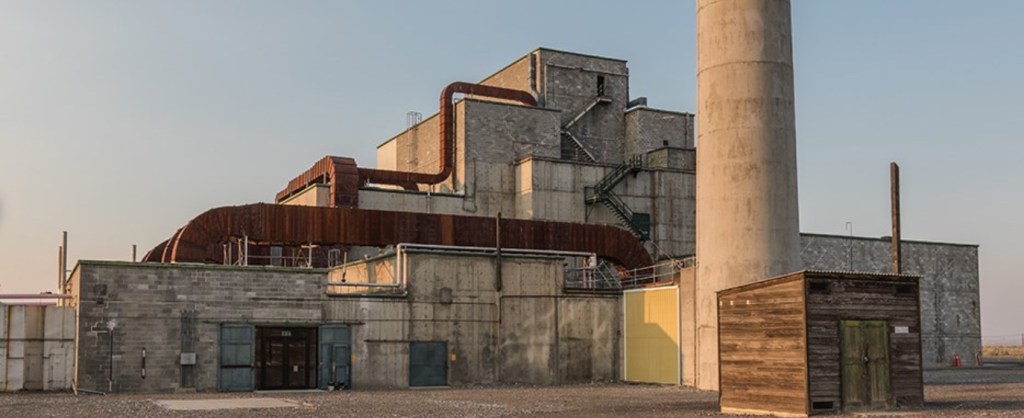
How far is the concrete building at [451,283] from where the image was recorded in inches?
1341

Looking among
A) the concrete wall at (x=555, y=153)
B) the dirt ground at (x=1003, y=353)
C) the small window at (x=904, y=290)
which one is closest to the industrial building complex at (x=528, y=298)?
the small window at (x=904, y=290)

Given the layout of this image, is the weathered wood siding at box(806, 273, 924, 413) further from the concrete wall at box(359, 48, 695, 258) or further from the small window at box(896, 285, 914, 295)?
the concrete wall at box(359, 48, 695, 258)

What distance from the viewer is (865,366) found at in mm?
24766

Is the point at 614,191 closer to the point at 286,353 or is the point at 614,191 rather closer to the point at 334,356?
the point at 334,356

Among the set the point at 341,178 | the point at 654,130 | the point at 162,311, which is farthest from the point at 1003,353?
the point at 162,311

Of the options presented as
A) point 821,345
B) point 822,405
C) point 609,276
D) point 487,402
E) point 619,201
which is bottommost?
point 487,402

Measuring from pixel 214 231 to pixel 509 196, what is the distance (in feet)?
66.8

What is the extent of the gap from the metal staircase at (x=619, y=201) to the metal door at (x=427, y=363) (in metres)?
19.7

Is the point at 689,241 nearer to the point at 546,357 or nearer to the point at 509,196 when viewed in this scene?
the point at 509,196

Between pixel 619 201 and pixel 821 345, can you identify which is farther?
pixel 619 201

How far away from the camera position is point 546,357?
4019 cm

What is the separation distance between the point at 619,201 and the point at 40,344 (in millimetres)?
31770

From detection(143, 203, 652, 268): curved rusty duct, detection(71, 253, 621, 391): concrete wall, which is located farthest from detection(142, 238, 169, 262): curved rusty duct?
detection(71, 253, 621, 391): concrete wall

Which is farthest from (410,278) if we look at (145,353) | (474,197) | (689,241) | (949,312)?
(949,312)
